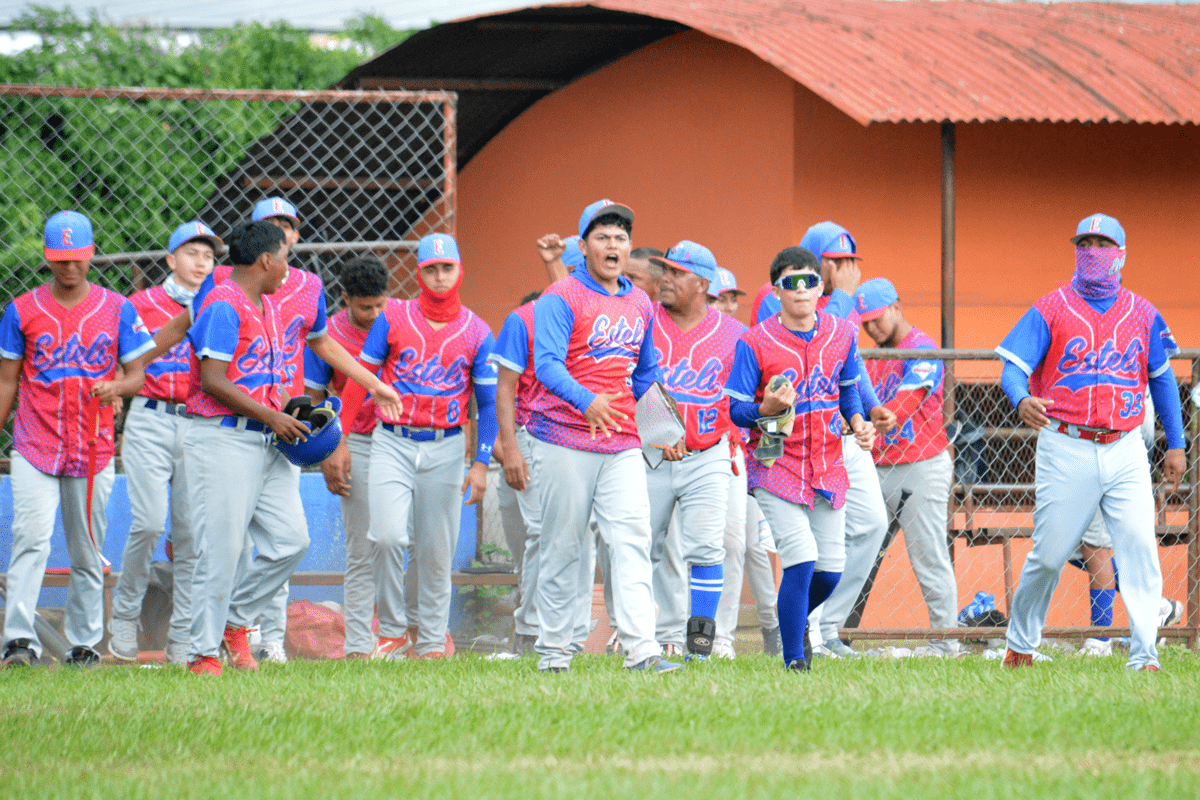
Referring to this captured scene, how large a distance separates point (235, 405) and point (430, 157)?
24.1ft

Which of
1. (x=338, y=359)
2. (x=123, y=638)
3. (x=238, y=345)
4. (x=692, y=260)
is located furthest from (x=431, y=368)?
(x=123, y=638)

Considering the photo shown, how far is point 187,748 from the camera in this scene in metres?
4.52

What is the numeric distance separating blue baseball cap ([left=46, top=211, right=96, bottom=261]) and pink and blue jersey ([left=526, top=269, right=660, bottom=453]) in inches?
97.3

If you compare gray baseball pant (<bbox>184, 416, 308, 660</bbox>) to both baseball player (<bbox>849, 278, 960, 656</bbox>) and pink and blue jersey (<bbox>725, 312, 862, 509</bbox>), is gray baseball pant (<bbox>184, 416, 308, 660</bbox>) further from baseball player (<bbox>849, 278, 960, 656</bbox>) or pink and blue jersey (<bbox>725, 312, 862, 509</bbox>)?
baseball player (<bbox>849, 278, 960, 656</bbox>)

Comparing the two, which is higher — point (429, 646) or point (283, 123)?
point (283, 123)

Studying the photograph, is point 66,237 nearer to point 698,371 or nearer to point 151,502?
point 151,502

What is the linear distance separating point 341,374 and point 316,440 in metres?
1.32

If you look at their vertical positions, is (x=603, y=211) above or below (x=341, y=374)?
above

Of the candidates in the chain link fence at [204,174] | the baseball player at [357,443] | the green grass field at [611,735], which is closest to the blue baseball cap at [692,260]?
the baseball player at [357,443]

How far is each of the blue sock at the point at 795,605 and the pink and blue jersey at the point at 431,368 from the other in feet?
5.97

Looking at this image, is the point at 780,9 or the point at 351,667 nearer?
the point at 351,667

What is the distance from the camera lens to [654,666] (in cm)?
602

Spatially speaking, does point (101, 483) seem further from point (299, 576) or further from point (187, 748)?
point (187, 748)

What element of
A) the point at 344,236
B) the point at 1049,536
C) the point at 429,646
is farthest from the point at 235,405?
the point at 344,236
